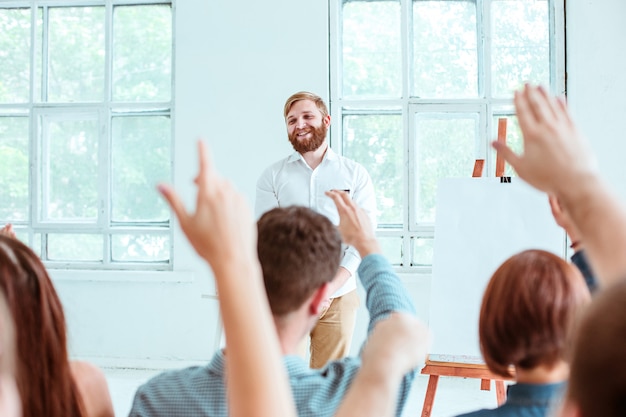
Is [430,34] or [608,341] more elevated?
[430,34]

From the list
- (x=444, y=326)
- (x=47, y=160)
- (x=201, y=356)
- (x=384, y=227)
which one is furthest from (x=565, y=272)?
(x=47, y=160)

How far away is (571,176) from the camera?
2.04 feet

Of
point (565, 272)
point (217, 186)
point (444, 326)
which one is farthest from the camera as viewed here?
point (444, 326)

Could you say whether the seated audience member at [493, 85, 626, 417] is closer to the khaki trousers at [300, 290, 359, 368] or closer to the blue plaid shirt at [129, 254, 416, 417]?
the blue plaid shirt at [129, 254, 416, 417]

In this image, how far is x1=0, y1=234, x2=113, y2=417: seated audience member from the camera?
0.82m

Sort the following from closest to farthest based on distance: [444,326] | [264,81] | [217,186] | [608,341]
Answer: [608,341] → [217,186] → [444,326] → [264,81]

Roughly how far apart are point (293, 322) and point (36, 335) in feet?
1.26

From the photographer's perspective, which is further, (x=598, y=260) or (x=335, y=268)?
(x=335, y=268)

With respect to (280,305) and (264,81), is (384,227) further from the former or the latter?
(280,305)

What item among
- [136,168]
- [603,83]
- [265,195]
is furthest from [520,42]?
[136,168]

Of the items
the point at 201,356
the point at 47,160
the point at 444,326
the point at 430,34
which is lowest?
the point at 201,356

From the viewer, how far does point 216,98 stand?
439cm

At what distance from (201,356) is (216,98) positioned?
1744 millimetres

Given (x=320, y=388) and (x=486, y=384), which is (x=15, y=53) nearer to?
(x=486, y=384)
